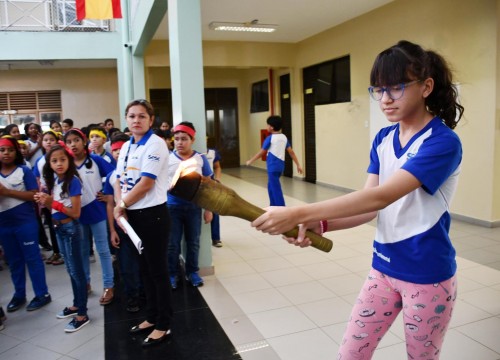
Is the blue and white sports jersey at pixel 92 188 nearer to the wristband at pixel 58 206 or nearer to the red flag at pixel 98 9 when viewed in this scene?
the wristband at pixel 58 206

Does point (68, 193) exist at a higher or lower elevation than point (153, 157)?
lower

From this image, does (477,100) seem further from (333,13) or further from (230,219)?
(230,219)

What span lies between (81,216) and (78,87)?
33.5 feet

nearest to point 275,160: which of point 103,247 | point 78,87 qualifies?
point 103,247

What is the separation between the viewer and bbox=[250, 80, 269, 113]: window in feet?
41.2

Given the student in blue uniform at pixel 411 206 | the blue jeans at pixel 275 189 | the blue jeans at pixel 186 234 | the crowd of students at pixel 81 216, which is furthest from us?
Answer: the blue jeans at pixel 275 189

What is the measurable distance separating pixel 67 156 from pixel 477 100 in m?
5.09

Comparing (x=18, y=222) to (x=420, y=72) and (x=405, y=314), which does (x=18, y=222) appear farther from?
(x=420, y=72)

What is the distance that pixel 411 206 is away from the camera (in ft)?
4.44

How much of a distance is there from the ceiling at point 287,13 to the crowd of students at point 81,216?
13.2ft

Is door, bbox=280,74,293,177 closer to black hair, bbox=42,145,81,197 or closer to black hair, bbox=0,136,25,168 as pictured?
black hair, bbox=0,136,25,168

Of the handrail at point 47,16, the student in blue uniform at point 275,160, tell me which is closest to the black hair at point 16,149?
the student in blue uniform at point 275,160

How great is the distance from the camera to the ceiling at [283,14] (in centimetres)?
689

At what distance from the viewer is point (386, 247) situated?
1444 millimetres
